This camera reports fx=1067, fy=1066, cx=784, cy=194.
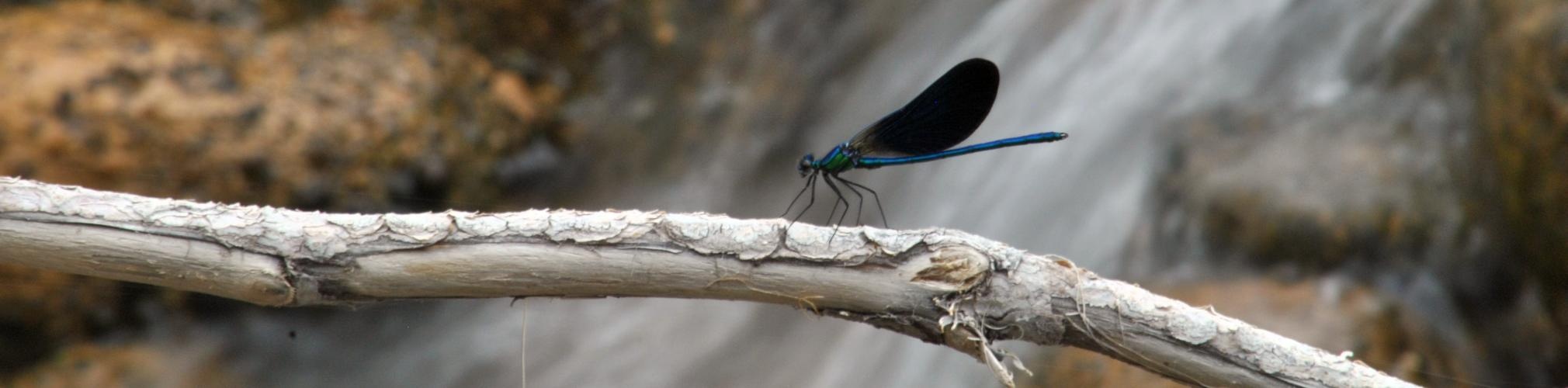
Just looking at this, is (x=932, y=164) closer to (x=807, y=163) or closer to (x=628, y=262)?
(x=807, y=163)

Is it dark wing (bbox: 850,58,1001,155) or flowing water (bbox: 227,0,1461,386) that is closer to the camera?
dark wing (bbox: 850,58,1001,155)

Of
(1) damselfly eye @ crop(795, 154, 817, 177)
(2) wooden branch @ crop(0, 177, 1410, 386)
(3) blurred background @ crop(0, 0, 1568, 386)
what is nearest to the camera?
(2) wooden branch @ crop(0, 177, 1410, 386)

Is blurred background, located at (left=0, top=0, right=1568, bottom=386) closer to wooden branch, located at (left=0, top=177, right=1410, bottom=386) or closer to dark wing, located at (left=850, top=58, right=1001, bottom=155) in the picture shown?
dark wing, located at (left=850, top=58, right=1001, bottom=155)

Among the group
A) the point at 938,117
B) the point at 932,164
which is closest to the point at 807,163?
the point at 938,117

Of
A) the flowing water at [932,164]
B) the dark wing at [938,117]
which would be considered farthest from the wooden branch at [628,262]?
the flowing water at [932,164]

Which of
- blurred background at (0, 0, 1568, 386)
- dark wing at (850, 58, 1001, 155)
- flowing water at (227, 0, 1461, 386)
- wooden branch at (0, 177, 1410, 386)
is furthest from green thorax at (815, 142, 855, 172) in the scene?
flowing water at (227, 0, 1461, 386)

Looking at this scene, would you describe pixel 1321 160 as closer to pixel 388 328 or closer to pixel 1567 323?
pixel 1567 323
